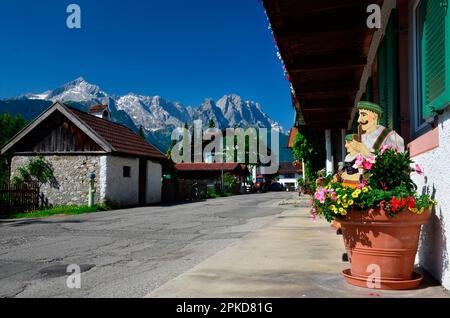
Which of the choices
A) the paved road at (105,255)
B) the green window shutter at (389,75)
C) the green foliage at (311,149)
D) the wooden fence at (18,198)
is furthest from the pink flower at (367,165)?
the wooden fence at (18,198)

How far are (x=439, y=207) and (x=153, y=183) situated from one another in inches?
Answer: 919

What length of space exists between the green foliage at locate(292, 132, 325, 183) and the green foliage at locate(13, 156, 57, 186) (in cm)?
1245

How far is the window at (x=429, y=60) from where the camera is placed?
11.4 feet

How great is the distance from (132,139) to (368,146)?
22.7 meters

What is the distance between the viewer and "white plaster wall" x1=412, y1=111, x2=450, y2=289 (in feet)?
11.5

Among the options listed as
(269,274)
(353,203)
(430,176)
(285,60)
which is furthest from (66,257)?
(430,176)

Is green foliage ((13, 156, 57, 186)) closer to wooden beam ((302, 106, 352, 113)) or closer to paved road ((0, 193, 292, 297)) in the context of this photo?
paved road ((0, 193, 292, 297))

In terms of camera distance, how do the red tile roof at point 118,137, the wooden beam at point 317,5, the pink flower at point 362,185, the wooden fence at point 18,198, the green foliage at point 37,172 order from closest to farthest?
the pink flower at point 362,185, the wooden beam at point 317,5, the wooden fence at point 18,198, the green foliage at point 37,172, the red tile roof at point 118,137

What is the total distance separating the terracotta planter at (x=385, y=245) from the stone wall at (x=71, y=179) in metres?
18.6

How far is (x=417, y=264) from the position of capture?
4777 millimetres

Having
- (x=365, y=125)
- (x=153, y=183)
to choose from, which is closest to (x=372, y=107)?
(x=365, y=125)

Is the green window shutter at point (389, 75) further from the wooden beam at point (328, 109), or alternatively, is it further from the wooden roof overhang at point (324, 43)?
the wooden beam at point (328, 109)

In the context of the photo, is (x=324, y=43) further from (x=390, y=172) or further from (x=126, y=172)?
(x=126, y=172)

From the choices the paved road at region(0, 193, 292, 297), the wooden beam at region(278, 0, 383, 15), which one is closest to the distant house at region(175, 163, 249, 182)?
the paved road at region(0, 193, 292, 297)
